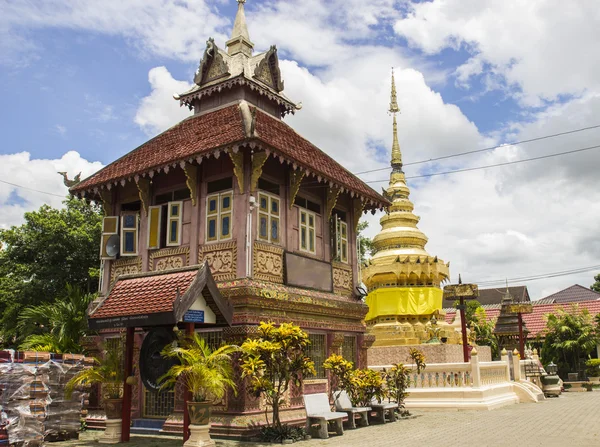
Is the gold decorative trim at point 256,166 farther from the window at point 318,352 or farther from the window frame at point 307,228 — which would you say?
the window at point 318,352

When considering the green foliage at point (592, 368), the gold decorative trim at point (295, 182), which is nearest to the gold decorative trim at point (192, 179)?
the gold decorative trim at point (295, 182)

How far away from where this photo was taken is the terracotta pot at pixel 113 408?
11570 millimetres

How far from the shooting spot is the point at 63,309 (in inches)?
712

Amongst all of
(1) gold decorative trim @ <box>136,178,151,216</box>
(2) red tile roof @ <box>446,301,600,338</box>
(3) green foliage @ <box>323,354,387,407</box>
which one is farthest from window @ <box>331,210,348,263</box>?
(2) red tile roof @ <box>446,301,600,338</box>

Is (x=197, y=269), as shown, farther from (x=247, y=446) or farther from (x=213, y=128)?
(x=213, y=128)

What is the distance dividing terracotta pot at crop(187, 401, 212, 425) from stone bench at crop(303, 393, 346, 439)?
113 inches

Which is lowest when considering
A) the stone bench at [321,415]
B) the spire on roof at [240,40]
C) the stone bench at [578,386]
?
the stone bench at [578,386]

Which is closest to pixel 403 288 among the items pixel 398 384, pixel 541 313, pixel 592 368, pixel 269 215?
pixel 398 384

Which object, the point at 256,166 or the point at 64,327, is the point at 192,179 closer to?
the point at 256,166

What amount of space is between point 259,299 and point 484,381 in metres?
9.83

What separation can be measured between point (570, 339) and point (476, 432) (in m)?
23.0

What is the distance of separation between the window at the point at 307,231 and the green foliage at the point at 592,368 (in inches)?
894

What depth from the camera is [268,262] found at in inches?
524

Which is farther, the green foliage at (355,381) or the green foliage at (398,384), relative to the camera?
the green foliage at (398,384)
